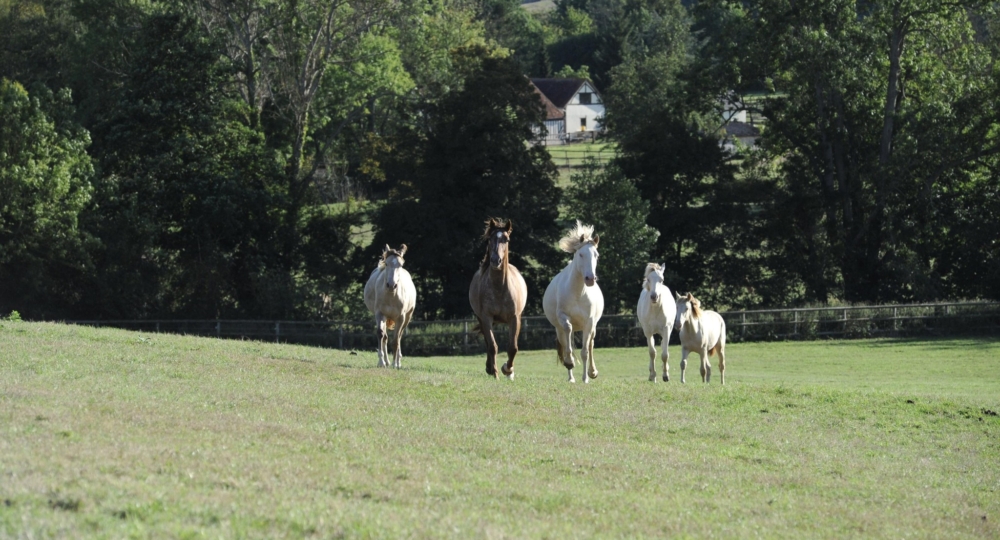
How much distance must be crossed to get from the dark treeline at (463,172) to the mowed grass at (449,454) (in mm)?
25024

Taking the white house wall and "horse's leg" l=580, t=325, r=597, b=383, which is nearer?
"horse's leg" l=580, t=325, r=597, b=383

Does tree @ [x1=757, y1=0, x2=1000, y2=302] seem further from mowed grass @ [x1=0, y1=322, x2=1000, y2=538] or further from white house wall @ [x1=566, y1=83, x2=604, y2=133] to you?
white house wall @ [x1=566, y1=83, x2=604, y2=133]

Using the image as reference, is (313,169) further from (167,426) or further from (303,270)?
(167,426)

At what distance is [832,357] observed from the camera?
34188 millimetres

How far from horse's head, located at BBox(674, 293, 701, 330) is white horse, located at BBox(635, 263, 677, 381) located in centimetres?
12

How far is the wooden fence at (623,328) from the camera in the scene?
38344 millimetres

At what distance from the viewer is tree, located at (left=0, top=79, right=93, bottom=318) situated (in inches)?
1581

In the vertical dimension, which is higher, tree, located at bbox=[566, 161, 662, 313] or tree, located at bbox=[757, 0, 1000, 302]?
tree, located at bbox=[757, 0, 1000, 302]

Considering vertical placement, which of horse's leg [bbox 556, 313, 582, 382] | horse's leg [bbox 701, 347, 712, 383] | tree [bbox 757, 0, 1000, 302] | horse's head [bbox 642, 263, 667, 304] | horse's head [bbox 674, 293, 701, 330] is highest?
tree [bbox 757, 0, 1000, 302]

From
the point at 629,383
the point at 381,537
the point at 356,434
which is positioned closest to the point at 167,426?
the point at 356,434

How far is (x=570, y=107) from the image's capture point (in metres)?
107

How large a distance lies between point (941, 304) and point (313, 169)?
25.0m

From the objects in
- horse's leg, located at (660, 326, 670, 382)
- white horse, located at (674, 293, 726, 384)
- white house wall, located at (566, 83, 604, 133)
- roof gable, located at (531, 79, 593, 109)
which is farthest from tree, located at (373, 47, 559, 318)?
white house wall, located at (566, 83, 604, 133)

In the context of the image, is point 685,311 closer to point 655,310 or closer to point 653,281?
point 655,310
